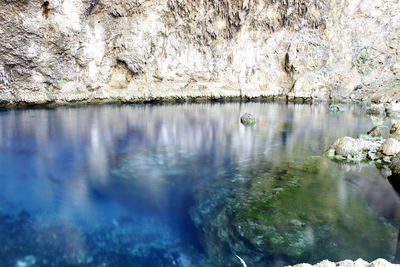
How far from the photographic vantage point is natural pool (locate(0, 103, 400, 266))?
4781 mm

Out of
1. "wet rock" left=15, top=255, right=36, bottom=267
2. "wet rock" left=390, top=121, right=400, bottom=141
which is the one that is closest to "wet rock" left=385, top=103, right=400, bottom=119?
"wet rock" left=390, top=121, right=400, bottom=141

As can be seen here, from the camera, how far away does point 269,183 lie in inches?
306

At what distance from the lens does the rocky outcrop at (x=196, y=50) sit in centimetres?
2361

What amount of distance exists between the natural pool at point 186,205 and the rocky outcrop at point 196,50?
14.7 metres

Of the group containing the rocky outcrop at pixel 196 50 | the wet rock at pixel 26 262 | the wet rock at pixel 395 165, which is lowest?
the wet rock at pixel 26 262

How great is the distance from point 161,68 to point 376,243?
97.5ft

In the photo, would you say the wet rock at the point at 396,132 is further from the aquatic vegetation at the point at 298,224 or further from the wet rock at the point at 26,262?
the wet rock at the point at 26,262

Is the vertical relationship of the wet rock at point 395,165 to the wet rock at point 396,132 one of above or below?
below

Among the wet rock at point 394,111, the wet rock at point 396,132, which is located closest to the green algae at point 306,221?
the wet rock at point 396,132

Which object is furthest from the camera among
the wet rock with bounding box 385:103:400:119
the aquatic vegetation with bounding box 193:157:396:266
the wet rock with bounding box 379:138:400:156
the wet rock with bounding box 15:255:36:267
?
the wet rock with bounding box 385:103:400:119

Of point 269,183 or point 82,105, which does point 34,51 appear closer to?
point 82,105

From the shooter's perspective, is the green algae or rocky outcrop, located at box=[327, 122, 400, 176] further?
rocky outcrop, located at box=[327, 122, 400, 176]

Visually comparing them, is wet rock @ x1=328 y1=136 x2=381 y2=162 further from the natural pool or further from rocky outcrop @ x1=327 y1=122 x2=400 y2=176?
the natural pool

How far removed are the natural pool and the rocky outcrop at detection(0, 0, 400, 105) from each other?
48.1ft
